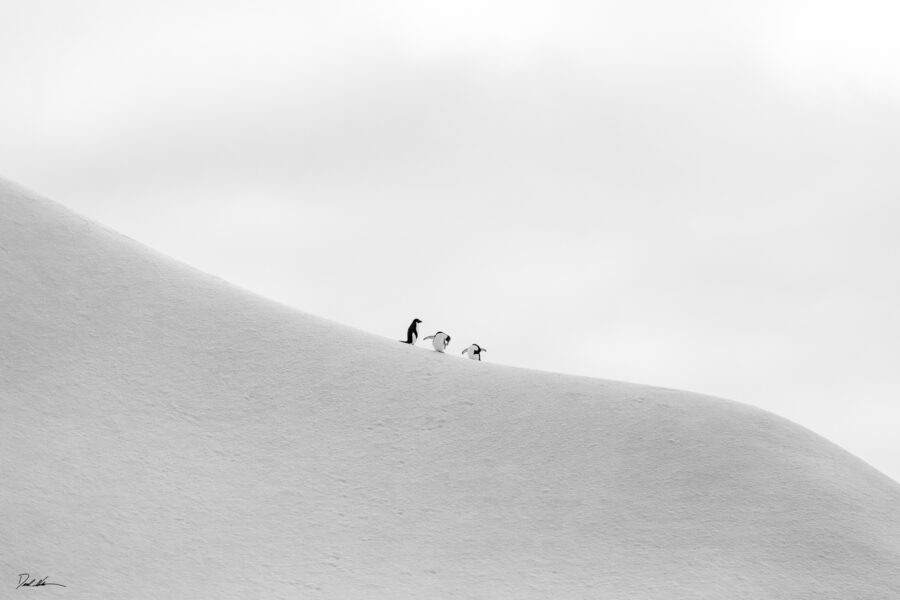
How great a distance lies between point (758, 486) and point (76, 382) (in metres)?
13.0

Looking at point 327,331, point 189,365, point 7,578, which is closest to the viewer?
point 7,578

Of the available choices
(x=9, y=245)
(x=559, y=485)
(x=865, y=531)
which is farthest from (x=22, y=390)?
(x=865, y=531)

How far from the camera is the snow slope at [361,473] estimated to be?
53.0 ft

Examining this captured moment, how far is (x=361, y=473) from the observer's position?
1938cm

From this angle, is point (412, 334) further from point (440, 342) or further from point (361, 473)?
point (361, 473)

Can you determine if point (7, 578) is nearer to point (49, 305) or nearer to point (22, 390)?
point (22, 390)

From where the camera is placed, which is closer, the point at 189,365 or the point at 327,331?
the point at 189,365

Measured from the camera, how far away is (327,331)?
25.3 metres
